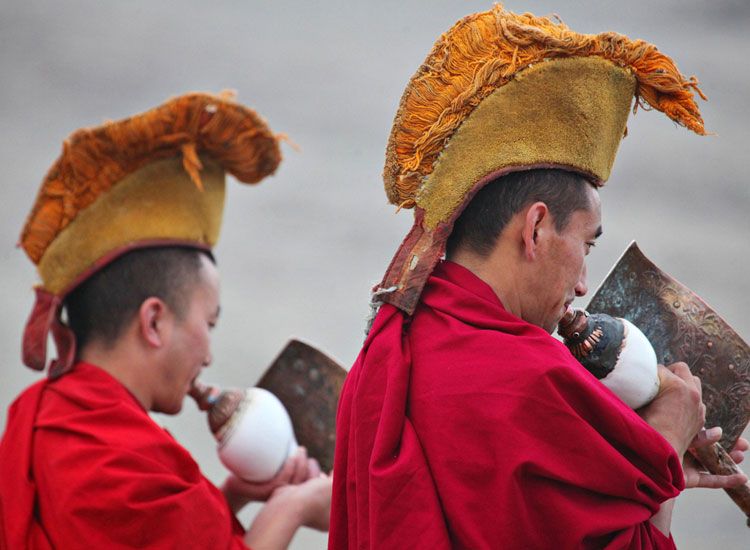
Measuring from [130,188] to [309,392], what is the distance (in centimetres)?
72

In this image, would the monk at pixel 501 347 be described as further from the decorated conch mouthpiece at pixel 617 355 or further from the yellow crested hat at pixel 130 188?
the yellow crested hat at pixel 130 188

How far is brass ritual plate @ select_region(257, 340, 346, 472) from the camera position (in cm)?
290

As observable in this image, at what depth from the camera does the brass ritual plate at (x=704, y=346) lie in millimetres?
2141

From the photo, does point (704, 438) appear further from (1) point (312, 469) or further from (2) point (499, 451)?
(1) point (312, 469)

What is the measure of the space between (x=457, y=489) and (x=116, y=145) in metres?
1.30

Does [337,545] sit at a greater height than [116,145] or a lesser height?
lesser

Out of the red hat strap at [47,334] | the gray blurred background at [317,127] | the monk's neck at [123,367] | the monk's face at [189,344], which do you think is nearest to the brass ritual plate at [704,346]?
the monk's face at [189,344]

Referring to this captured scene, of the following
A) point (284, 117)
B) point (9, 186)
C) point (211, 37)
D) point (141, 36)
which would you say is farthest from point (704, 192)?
point (9, 186)

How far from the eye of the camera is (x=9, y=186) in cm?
559

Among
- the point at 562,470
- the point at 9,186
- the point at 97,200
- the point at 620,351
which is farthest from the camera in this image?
the point at 9,186

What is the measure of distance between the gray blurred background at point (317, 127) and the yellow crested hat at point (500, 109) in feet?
10.4

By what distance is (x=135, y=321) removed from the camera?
2.71 meters

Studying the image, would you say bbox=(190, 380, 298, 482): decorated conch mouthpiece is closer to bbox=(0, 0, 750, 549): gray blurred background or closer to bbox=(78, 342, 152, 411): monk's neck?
bbox=(78, 342, 152, 411): monk's neck

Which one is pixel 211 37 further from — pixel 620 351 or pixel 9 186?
pixel 620 351
